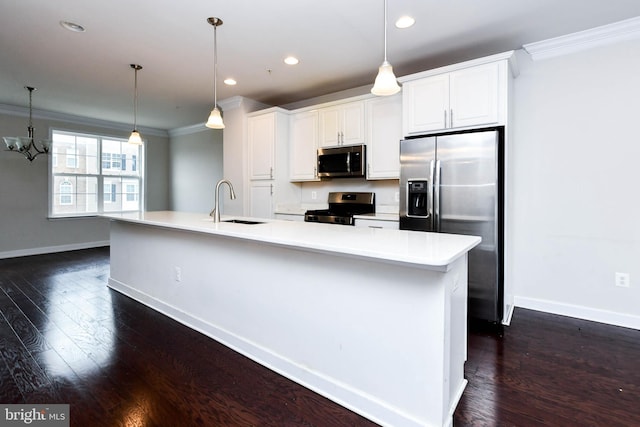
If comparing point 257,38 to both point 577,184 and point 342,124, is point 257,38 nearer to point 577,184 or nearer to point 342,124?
point 342,124

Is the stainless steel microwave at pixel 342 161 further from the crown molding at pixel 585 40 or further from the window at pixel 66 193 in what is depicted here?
the window at pixel 66 193

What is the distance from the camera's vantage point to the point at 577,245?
113 inches

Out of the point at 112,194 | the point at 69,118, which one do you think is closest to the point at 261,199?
the point at 112,194

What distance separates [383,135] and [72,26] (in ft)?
10.0

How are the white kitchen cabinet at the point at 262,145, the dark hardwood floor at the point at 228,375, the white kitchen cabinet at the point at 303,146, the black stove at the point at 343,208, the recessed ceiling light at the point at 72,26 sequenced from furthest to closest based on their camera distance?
the white kitchen cabinet at the point at 262,145
the white kitchen cabinet at the point at 303,146
the black stove at the point at 343,208
the recessed ceiling light at the point at 72,26
the dark hardwood floor at the point at 228,375

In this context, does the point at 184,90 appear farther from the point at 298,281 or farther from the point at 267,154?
the point at 298,281

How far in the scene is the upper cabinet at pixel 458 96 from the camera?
2691 millimetres

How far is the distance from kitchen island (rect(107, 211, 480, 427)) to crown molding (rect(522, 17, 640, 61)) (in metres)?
2.36

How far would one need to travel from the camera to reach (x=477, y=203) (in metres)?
2.72

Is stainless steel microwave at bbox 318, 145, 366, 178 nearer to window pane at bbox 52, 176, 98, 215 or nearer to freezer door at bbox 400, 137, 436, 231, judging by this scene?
freezer door at bbox 400, 137, 436, 231

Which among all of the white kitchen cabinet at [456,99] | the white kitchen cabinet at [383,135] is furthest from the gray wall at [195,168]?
the white kitchen cabinet at [456,99]

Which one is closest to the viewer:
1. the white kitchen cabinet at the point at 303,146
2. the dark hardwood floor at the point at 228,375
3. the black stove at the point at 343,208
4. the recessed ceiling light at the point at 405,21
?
the dark hardwood floor at the point at 228,375

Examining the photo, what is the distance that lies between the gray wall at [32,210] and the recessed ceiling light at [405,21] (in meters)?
6.28

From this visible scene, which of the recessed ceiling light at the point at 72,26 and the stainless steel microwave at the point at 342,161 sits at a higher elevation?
the recessed ceiling light at the point at 72,26
